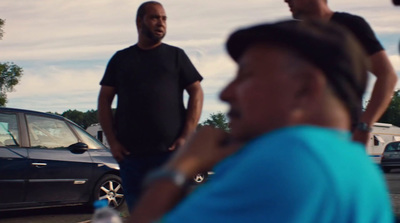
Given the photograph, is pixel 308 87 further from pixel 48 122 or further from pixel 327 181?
pixel 48 122

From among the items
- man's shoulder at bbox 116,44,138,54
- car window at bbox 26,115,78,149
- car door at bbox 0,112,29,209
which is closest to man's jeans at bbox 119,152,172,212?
man's shoulder at bbox 116,44,138,54

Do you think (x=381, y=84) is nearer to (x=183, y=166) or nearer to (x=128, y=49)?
(x=128, y=49)

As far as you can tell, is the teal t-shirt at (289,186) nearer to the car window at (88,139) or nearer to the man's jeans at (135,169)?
the man's jeans at (135,169)

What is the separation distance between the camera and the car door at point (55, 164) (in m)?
9.73

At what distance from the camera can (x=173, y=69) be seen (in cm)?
430

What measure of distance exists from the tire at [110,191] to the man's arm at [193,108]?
6.22 meters

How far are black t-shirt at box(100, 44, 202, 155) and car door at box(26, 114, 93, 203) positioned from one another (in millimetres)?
5689

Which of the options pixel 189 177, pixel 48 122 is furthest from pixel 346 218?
pixel 48 122

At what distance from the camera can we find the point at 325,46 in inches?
43.2

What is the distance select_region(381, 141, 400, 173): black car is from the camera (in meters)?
29.7

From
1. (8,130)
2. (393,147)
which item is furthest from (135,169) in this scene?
(393,147)

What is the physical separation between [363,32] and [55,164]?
7.47 metres

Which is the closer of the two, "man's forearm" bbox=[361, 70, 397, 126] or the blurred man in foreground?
the blurred man in foreground

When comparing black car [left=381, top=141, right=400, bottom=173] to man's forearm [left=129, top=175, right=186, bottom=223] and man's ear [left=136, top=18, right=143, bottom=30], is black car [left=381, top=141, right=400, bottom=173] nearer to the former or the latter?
man's ear [left=136, top=18, right=143, bottom=30]
